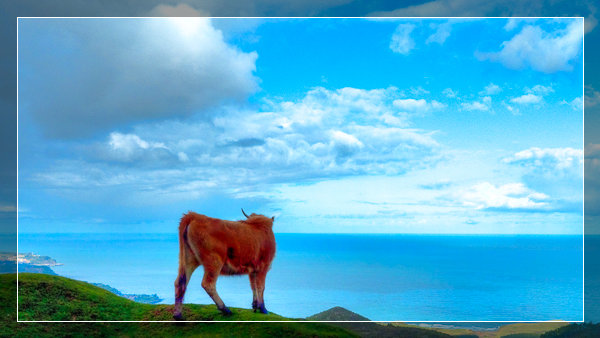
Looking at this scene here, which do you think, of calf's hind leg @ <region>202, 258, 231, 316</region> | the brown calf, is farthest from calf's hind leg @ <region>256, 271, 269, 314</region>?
calf's hind leg @ <region>202, 258, 231, 316</region>

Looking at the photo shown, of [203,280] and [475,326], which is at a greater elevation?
[203,280]

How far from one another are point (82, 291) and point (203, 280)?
2.12 metres

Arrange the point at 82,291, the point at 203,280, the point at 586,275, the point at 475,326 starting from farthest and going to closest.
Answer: the point at 586,275 → the point at 475,326 → the point at 82,291 → the point at 203,280

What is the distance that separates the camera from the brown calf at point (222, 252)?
277 inches

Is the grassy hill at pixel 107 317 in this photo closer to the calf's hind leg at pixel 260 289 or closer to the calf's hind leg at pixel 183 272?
the calf's hind leg at pixel 260 289

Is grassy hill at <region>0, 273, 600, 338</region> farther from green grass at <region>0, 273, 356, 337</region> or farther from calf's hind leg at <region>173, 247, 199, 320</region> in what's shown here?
calf's hind leg at <region>173, 247, 199, 320</region>

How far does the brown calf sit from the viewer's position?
7.04 meters

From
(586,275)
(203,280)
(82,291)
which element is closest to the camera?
(203,280)

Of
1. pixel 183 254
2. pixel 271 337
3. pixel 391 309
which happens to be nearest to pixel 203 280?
pixel 183 254

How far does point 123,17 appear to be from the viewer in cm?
895

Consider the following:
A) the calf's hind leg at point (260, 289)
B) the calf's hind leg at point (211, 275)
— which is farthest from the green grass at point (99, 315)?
the calf's hind leg at point (211, 275)

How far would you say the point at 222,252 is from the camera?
7094 mm

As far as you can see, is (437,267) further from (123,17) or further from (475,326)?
(123,17)

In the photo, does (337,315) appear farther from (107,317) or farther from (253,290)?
(107,317)
